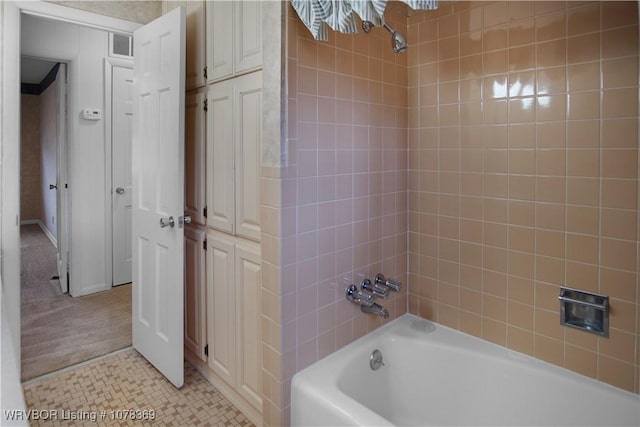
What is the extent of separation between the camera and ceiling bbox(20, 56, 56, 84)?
4.76m

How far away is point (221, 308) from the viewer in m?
2.02

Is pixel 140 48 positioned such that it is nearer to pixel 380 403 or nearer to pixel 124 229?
pixel 124 229

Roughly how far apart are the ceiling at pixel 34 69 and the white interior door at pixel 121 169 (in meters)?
1.61

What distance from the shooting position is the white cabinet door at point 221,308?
6.36ft

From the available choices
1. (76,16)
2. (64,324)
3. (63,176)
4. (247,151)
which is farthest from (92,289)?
(247,151)

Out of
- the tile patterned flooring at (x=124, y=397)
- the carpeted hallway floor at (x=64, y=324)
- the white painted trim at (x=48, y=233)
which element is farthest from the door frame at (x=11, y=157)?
the white painted trim at (x=48, y=233)

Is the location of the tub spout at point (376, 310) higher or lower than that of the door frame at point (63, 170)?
lower

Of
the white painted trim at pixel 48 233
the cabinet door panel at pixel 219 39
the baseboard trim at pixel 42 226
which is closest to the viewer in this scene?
the cabinet door panel at pixel 219 39

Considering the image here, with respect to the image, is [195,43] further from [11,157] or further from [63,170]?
[63,170]

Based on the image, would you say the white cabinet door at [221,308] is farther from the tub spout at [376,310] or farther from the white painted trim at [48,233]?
the white painted trim at [48,233]

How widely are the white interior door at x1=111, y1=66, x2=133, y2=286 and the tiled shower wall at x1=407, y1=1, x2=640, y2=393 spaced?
9.36ft

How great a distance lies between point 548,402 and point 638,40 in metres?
1.36

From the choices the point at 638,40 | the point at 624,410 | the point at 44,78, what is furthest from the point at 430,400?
the point at 44,78

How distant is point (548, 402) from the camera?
153 centimetres
